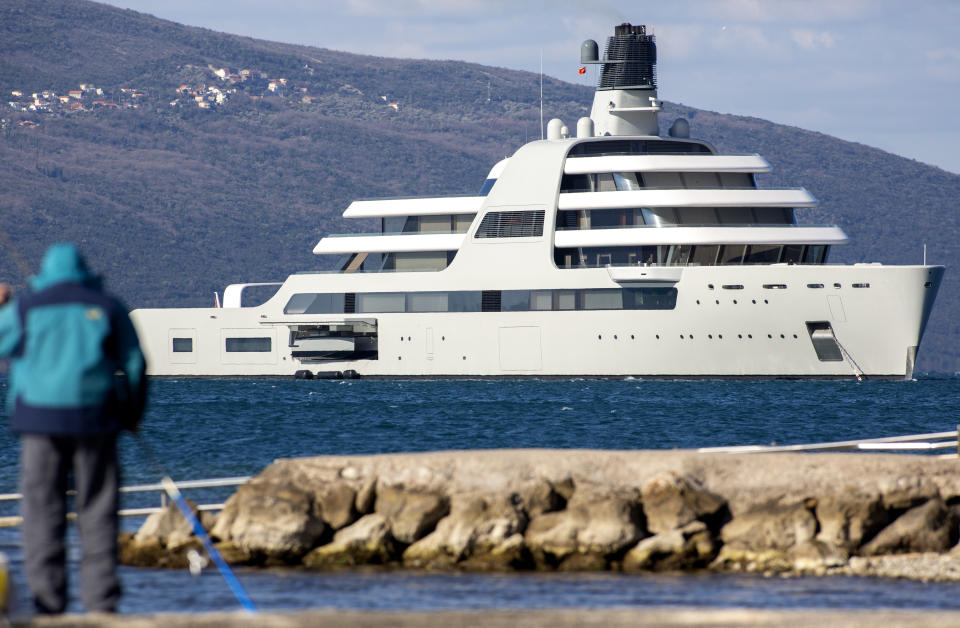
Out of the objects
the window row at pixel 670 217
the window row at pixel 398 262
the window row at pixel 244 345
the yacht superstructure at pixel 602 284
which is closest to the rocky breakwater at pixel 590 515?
the yacht superstructure at pixel 602 284

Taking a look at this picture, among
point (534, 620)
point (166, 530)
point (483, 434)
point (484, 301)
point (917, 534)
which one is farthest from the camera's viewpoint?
point (484, 301)

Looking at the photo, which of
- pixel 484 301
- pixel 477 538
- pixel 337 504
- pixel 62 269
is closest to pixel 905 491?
pixel 477 538

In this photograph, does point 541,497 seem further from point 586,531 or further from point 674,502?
point 674,502

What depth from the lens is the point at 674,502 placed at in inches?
448

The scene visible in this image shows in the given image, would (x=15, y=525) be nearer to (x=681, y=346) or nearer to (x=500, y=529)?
(x=500, y=529)

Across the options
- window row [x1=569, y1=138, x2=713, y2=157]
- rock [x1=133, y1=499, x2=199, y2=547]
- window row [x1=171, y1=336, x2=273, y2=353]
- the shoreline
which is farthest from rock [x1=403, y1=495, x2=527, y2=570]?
window row [x1=171, y1=336, x2=273, y2=353]

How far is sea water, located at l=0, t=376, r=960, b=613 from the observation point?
9984mm

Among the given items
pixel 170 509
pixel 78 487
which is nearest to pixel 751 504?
pixel 170 509

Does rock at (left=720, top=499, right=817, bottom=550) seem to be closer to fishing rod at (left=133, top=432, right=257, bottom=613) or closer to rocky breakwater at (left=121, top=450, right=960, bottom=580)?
rocky breakwater at (left=121, top=450, right=960, bottom=580)

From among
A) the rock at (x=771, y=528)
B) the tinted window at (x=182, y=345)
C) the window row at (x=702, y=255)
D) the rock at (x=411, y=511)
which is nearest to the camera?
the rock at (x=771, y=528)

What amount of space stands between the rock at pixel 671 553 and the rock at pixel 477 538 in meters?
0.83

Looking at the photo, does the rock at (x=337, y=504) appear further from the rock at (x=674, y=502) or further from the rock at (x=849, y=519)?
the rock at (x=849, y=519)

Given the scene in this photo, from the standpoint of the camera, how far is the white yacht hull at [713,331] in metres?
43.3

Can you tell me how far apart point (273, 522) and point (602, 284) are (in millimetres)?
34147
